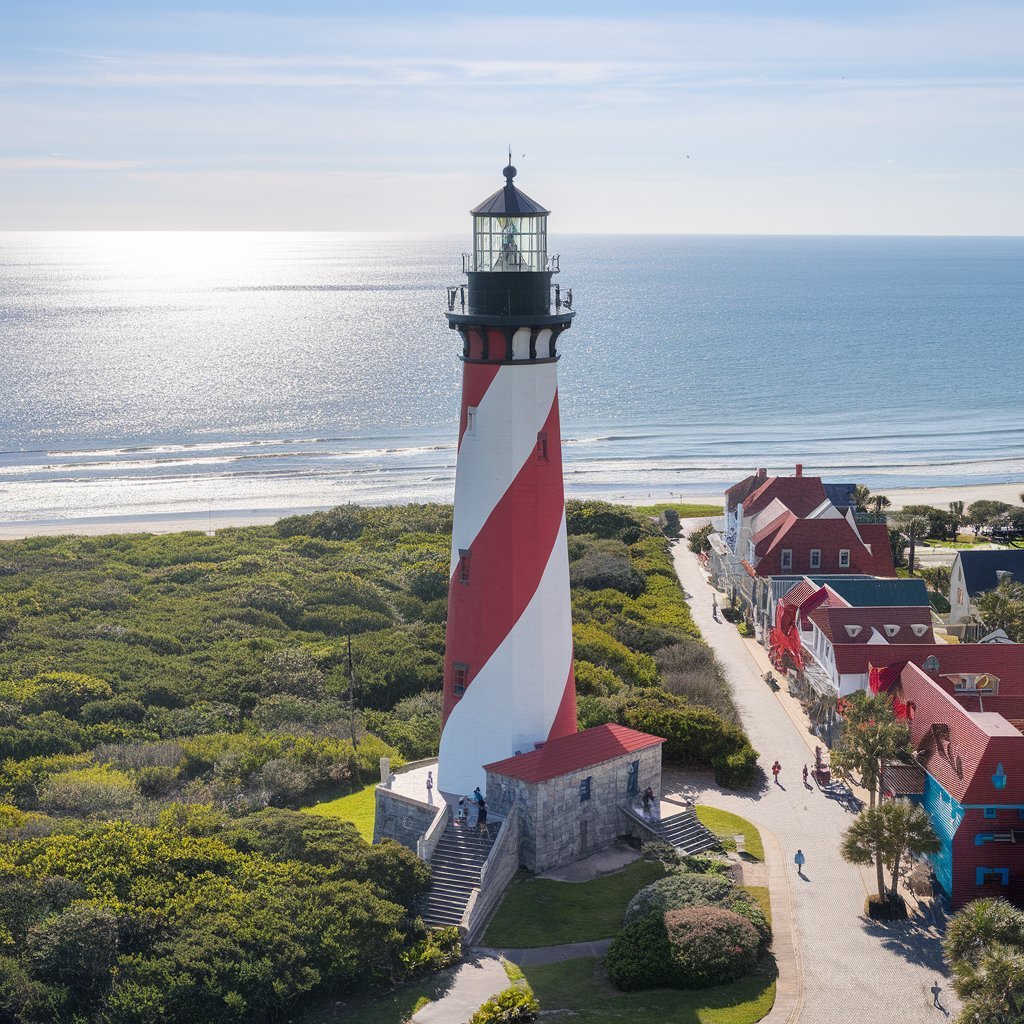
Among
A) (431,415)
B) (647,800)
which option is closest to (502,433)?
(647,800)

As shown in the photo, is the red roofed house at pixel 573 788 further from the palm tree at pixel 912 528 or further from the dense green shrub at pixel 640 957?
the palm tree at pixel 912 528

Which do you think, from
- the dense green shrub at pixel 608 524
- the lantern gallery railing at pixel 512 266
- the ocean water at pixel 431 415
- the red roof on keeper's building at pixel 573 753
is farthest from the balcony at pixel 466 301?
the ocean water at pixel 431 415

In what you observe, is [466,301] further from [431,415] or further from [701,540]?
[431,415]

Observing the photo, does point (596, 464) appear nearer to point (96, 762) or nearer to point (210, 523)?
point (210, 523)

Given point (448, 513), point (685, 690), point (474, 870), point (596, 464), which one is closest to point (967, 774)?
point (474, 870)

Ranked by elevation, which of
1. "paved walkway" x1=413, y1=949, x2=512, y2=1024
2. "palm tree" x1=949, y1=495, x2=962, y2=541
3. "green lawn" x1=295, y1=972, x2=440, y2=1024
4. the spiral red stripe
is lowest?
"green lawn" x1=295, y1=972, x2=440, y2=1024

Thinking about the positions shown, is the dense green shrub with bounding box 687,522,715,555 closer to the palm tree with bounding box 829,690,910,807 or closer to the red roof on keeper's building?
the palm tree with bounding box 829,690,910,807

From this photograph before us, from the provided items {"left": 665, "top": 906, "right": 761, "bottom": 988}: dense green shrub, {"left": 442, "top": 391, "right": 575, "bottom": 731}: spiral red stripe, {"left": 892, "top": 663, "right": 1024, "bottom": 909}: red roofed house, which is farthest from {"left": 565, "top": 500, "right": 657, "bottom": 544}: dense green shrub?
{"left": 665, "top": 906, "right": 761, "bottom": 988}: dense green shrub
